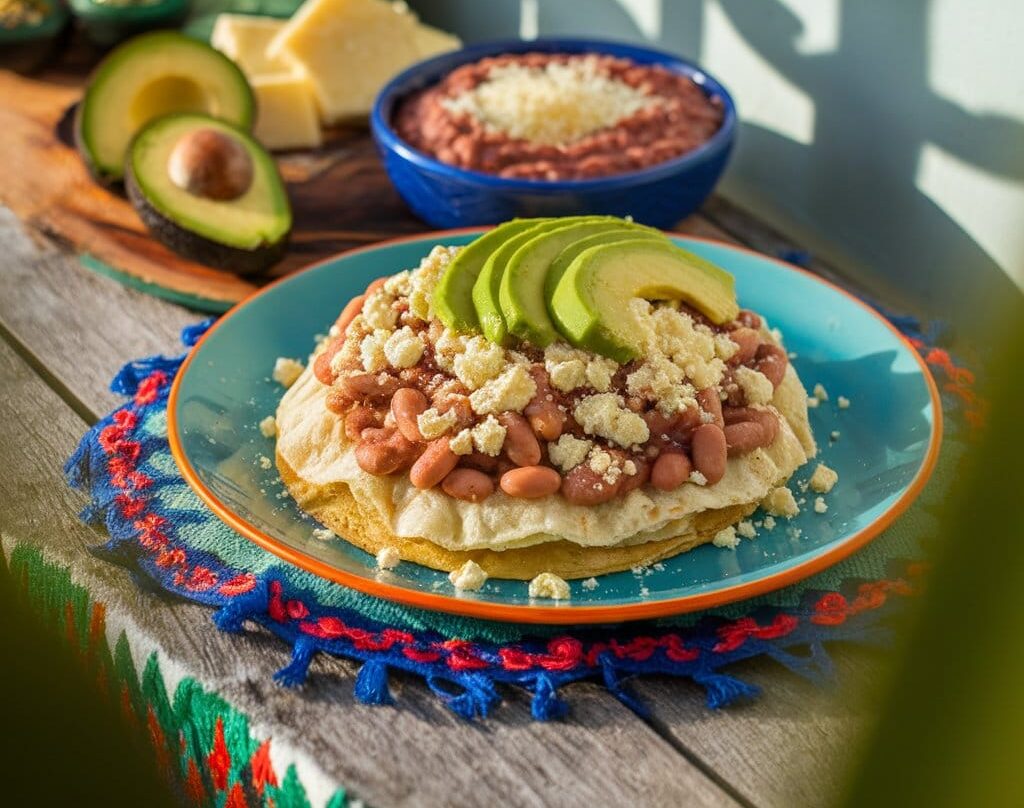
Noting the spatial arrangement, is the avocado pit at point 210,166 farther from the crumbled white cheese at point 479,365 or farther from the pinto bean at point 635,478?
the pinto bean at point 635,478

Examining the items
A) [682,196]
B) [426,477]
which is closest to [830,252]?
[682,196]

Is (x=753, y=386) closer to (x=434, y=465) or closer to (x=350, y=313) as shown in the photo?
(x=434, y=465)

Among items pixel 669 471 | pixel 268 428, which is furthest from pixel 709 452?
pixel 268 428

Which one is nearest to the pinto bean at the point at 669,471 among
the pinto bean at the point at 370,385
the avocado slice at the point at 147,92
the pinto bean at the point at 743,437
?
the pinto bean at the point at 743,437

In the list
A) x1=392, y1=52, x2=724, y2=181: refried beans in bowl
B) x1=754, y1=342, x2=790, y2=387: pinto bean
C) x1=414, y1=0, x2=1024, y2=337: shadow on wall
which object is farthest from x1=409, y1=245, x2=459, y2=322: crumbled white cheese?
x1=414, y1=0, x2=1024, y2=337: shadow on wall

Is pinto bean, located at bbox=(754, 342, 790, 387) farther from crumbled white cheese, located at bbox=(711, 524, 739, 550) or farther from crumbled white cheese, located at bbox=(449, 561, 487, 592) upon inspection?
crumbled white cheese, located at bbox=(449, 561, 487, 592)

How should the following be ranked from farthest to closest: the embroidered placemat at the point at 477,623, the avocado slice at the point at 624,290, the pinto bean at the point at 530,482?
the avocado slice at the point at 624,290, the pinto bean at the point at 530,482, the embroidered placemat at the point at 477,623
